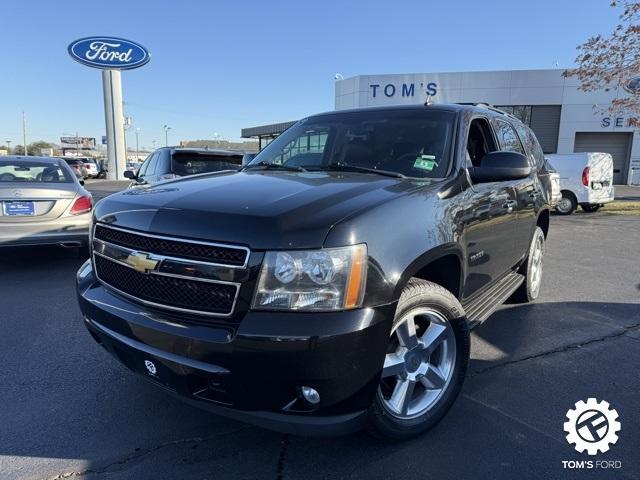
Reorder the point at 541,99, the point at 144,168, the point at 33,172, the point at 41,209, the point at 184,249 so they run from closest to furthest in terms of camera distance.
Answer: the point at 184,249 < the point at 41,209 < the point at 33,172 < the point at 144,168 < the point at 541,99

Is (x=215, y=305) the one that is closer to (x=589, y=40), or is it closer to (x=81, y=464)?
(x=81, y=464)

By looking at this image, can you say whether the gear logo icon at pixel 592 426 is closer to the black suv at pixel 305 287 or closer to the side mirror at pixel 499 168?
the black suv at pixel 305 287

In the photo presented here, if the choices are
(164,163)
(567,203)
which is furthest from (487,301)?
(567,203)

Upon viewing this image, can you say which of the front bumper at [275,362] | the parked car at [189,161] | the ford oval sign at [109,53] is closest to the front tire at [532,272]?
the front bumper at [275,362]

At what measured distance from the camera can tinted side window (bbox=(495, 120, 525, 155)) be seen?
13.5ft

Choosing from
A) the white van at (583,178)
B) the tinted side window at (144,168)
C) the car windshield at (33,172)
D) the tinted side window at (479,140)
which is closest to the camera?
the tinted side window at (479,140)

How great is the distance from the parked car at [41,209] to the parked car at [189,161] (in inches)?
67.1

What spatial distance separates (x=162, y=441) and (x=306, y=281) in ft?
4.54

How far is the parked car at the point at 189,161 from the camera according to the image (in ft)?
26.6

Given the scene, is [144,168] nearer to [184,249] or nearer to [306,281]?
[184,249]

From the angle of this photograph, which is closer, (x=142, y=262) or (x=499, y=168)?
(x=142, y=262)

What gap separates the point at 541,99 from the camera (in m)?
26.1

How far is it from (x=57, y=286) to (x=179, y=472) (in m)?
4.15

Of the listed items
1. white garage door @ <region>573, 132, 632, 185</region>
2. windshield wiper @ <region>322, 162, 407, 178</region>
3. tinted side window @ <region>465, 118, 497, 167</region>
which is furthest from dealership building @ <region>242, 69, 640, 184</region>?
windshield wiper @ <region>322, 162, 407, 178</region>
